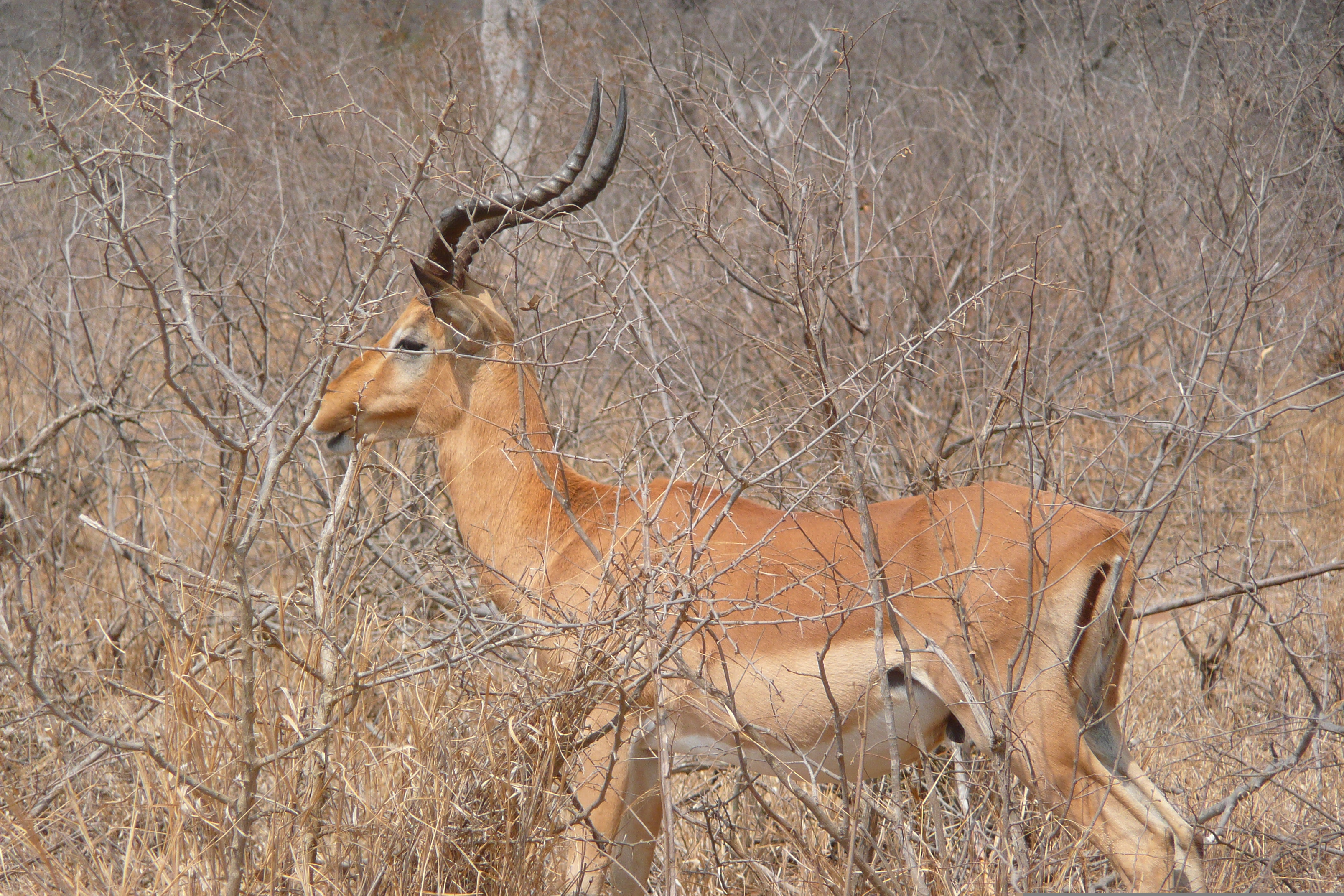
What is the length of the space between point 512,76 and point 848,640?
6.39 meters

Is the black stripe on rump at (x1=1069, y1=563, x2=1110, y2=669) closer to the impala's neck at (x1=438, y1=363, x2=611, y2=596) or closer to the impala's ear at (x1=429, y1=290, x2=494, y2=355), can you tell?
the impala's neck at (x1=438, y1=363, x2=611, y2=596)

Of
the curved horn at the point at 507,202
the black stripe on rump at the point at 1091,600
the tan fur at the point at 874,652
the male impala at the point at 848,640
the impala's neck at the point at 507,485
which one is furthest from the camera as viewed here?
the impala's neck at the point at 507,485

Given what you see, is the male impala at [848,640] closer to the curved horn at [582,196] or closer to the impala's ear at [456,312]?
the curved horn at [582,196]

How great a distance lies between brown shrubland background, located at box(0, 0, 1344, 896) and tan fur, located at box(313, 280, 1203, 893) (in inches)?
5.8

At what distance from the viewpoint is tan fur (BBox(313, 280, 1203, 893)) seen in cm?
321

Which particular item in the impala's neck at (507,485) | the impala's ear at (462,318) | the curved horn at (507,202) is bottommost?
the impala's neck at (507,485)

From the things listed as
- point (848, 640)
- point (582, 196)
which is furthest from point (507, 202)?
point (848, 640)

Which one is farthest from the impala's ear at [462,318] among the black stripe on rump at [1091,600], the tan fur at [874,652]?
the black stripe on rump at [1091,600]

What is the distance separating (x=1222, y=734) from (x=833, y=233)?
5.70 ft

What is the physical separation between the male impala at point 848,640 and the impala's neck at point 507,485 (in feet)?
0.11

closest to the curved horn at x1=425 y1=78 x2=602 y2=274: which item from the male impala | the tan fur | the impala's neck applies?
the male impala

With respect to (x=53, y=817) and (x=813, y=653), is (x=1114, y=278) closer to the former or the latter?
(x=813, y=653)

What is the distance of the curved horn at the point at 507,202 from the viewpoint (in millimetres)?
3830

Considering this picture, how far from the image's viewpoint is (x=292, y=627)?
3.78 meters
